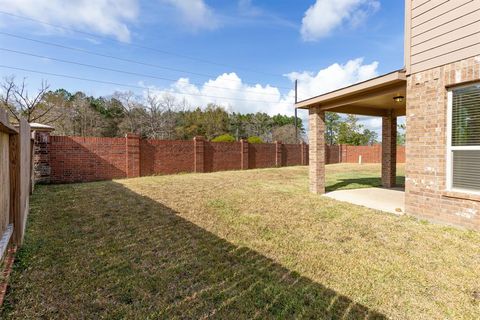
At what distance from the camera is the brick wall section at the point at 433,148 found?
409 centimetres

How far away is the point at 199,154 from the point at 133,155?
12.3 feet

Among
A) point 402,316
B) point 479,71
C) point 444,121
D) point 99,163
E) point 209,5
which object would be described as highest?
point 209,5

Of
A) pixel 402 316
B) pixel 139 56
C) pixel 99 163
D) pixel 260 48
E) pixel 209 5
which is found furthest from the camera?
pixel 139 56

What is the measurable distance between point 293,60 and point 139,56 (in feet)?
46.2

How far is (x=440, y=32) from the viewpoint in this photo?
433cm

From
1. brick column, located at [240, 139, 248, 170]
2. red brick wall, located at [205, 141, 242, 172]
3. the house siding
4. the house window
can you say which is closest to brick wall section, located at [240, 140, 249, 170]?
brick column, located at [240, 139, 248, 170]

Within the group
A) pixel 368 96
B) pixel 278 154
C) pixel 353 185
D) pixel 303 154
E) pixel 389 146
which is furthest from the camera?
pixel 303 154

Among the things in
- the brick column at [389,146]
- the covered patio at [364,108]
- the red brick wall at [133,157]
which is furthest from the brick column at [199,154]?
the brick column at [389,146]

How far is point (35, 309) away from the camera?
213cm

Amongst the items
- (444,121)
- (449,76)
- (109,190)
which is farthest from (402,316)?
(109,190)

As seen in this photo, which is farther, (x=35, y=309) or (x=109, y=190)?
(x=109, y=190)

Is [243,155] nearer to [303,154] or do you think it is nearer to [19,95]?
[303,154]

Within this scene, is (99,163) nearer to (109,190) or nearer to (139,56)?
(109,190)

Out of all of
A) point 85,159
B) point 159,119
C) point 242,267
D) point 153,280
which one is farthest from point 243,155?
point 159,119
